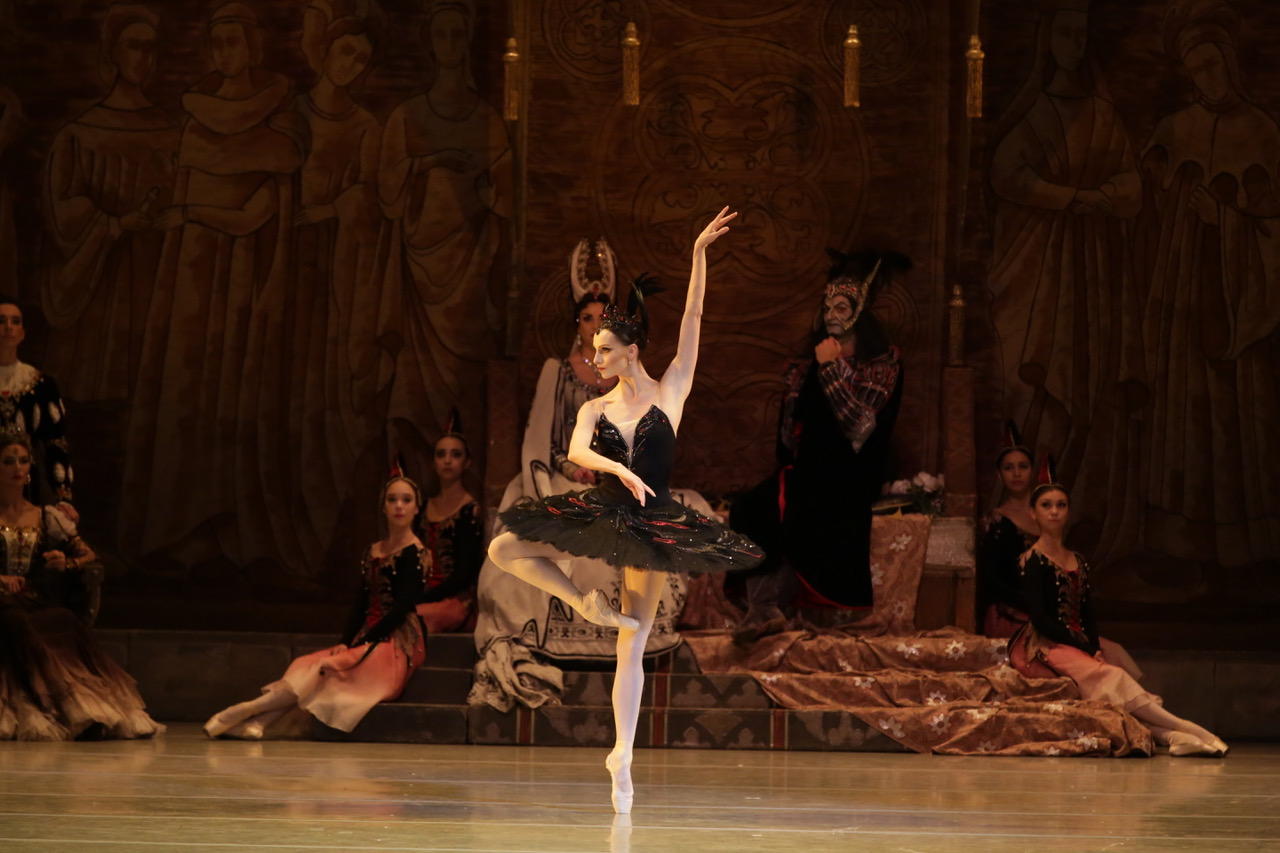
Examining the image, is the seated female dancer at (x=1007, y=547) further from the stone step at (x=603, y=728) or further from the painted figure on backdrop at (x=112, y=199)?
the painted figure on backdrop at (x=112, y=199)

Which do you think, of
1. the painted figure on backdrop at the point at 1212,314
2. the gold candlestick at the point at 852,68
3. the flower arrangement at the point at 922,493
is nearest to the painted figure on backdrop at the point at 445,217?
the gold candlestick at the point at 852,68

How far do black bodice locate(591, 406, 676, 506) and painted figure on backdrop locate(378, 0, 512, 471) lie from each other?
15.2ft

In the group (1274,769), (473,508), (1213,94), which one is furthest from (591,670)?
(1213,94)

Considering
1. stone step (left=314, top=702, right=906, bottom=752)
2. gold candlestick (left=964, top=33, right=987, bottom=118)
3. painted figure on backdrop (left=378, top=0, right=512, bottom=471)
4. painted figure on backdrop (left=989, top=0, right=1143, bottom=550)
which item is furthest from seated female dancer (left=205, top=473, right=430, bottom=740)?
painted figure on backdrop (left=989, top=0, right=1143, bottom=550)

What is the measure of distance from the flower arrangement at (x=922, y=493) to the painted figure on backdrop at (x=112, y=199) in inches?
180

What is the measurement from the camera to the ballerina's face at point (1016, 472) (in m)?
10.2

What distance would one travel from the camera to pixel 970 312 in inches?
434

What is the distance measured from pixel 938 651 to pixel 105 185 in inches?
222

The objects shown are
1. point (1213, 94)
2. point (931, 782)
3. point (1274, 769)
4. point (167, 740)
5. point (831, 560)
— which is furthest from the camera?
point (1213, 94)

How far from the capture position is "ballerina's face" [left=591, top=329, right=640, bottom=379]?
648 centimetres

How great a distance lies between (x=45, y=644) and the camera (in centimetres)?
899

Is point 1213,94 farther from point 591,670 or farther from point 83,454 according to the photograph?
point 83,454

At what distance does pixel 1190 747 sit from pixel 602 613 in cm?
392

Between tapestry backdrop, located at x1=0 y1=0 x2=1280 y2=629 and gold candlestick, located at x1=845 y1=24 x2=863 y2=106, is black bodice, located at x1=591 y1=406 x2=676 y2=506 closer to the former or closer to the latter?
gold candlestick, located at x1=845 y1=24 x2=863 y2=106
